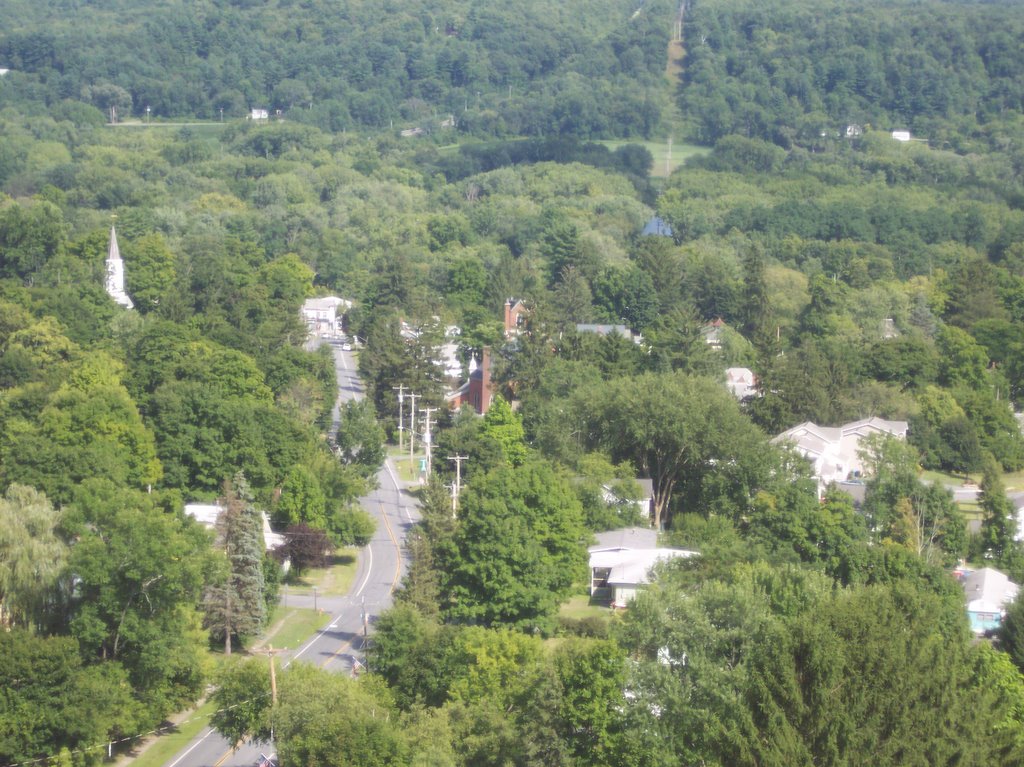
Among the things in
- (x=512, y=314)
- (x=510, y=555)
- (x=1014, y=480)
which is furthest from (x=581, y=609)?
(x=512, y=314)

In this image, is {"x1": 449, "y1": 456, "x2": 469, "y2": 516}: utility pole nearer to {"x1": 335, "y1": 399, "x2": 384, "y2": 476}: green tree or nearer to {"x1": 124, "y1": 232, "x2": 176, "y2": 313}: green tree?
{"x1": 335, "y1": 399, "x2": 384, "y2": 476}: green tree

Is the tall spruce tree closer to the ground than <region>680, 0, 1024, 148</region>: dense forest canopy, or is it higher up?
higher up

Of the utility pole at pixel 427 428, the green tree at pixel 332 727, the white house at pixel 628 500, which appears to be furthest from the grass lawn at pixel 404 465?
the green tree at pixel 332 727

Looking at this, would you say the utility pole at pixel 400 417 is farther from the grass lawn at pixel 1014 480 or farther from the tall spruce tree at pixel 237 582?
the grass lawn at pixel 1014 480

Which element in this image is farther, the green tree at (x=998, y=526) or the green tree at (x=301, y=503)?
the green tree at (x=998, y=526)

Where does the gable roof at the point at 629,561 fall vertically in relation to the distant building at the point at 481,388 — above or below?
above

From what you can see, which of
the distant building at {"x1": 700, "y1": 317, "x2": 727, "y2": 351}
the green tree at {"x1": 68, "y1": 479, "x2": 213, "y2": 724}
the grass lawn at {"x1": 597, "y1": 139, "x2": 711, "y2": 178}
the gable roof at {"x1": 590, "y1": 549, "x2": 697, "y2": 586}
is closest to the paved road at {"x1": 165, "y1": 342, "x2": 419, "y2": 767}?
the green tree at {"x1": 68, "y1": 479, "x2": 213, "y2": 724}

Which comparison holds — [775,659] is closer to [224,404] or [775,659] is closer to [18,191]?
[224,404]
